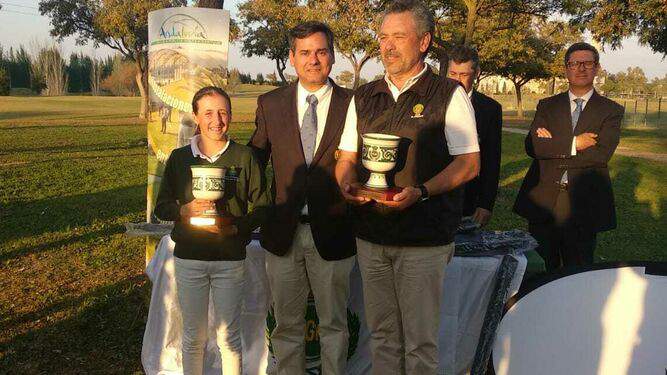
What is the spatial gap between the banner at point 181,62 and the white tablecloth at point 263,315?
3.41ft

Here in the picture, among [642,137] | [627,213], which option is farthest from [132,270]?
[642,137]

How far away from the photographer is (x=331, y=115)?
10.5ft

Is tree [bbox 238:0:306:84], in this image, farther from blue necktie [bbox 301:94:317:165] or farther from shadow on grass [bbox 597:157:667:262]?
blue necktie [bbox 301:94:317:165]

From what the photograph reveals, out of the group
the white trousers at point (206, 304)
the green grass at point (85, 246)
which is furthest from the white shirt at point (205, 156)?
the green grass at point (85, 246)

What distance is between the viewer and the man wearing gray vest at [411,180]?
2.74m

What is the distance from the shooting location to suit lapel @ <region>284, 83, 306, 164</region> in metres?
3.20

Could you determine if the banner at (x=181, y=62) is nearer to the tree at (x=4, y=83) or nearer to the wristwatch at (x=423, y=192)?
the wristwatch at (x=423, y=192)

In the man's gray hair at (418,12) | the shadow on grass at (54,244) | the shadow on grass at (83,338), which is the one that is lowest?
the shadow on grass at (83,338)

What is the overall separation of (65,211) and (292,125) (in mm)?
7830

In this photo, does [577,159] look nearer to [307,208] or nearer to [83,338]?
[307,208]

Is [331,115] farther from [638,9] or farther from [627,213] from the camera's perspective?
[638,9]

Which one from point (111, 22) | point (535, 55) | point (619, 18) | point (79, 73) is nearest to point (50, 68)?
point (79, 73)

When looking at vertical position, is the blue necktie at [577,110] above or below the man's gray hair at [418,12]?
below

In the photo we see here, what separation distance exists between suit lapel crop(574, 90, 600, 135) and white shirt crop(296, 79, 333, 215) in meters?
1.80
